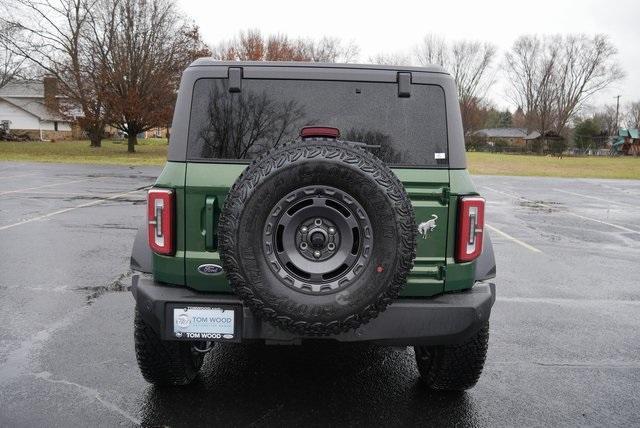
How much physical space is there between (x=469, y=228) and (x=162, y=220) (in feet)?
5.69

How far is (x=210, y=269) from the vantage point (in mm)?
3119

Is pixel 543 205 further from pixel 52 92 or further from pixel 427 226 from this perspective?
pixel 52 92

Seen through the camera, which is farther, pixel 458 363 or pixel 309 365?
pixel 309 365

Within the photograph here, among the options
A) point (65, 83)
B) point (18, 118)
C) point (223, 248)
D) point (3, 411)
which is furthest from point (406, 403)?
point (18, 118)

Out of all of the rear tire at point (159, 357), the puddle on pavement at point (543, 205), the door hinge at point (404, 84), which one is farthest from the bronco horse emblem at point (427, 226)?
the puddle on pavement at point (543, 205)

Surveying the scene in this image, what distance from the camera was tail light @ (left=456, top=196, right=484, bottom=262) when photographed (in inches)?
126

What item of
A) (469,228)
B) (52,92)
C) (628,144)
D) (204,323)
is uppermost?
(52,92)

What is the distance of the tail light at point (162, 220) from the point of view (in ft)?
10.3

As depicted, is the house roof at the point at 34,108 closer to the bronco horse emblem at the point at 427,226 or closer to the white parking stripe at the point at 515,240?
the white parking stripe at the point at 515,240

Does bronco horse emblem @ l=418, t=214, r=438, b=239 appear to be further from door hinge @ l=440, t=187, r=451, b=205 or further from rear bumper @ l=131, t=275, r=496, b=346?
rear bumper @ l=131, t=275, r=496, b=346

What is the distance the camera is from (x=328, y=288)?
2779mm

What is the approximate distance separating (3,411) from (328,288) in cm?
214

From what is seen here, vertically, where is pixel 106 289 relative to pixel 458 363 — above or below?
below

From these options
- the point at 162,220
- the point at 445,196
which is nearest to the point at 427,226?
the point at 445,196
